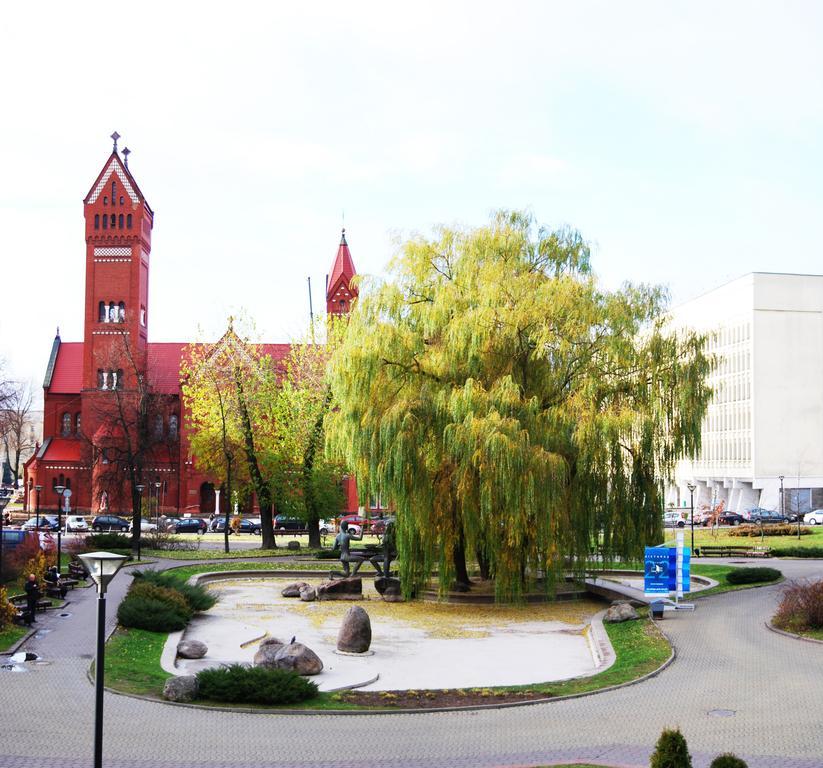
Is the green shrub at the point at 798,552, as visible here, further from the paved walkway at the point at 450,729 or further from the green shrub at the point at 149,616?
the green shrub at the point at 149,616

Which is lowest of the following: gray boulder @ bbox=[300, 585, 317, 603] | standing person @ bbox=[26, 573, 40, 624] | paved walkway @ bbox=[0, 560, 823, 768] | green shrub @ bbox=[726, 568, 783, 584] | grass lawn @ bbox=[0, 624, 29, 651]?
gray boulder @ bbox=[300, 585, 317, 603]

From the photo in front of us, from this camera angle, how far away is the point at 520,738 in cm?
1445

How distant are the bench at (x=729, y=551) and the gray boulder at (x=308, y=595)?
22.0 m

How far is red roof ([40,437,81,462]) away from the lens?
251ft

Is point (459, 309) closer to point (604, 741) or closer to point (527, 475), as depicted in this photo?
point (527, 475)

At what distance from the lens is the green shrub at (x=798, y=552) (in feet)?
145

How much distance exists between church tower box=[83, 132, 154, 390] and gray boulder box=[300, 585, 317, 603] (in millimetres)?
45239

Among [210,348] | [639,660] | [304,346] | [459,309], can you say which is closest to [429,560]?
[459,309]

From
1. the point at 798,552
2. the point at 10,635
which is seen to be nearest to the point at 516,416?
the point at 10,635

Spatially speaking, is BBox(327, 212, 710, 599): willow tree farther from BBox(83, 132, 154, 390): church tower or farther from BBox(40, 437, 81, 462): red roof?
BBox(40, 437, 81, 462): red roof

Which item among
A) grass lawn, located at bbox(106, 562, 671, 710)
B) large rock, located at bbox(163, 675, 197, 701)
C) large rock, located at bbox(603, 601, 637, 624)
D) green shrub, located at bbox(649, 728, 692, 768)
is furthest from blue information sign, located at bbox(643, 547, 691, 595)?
green shrub, located at bbox(649, 728, 692, 768)

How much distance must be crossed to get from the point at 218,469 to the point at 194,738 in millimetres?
40482

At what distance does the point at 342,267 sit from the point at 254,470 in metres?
32.6

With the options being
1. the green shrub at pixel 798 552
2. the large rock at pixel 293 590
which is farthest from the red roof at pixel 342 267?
the large rock at pixel 293 590
